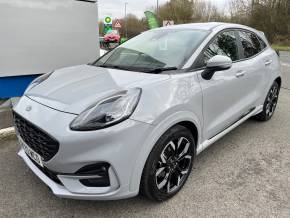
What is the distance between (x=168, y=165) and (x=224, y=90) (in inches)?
41.7

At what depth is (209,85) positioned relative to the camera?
104 inches

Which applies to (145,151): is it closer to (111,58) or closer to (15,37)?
(111,58)

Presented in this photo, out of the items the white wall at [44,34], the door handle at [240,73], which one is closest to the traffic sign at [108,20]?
the white wall at [44,34]

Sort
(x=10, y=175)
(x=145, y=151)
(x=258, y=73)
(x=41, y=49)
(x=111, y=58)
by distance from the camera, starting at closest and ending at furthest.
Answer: (x=145, y=151)
(x=10, y=175)
(x=111, y=58)
(x=258, y=73)
(x=41, y=49)

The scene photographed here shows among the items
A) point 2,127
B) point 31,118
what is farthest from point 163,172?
point 2,127

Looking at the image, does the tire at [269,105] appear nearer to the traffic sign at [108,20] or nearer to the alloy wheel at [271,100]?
the alloy wheel at [271,100]

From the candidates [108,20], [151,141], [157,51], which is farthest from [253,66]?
[108,20]

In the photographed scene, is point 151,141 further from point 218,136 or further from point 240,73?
point 240,73

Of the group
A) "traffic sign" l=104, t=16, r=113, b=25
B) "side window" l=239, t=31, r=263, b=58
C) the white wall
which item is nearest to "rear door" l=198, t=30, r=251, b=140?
"side window" l=239, t=31, r=263, b=58

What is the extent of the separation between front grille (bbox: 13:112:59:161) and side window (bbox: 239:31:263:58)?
2.62m

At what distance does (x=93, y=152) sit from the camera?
6.30 ft

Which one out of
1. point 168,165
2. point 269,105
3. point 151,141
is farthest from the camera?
point 269,105

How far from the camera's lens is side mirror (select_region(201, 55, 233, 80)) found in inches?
100

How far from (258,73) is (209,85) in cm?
136
